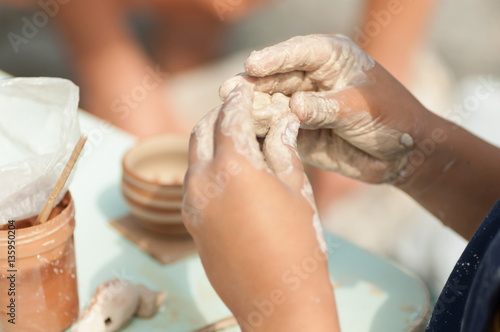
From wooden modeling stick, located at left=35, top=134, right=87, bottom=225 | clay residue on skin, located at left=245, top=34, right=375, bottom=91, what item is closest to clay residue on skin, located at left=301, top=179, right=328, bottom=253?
clay residue on skin, located at left=245, top=34, right=375, bottom=91

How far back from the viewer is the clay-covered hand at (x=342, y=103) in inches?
34.6

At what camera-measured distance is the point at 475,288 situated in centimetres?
71

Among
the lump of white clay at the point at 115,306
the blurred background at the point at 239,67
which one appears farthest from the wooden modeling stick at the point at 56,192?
the blurred background at the point at 239,67

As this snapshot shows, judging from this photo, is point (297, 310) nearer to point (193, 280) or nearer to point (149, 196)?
point (193, 280)

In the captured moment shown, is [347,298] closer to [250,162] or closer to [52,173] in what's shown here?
[250,162]

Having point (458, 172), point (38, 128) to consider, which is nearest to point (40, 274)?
point (38, 128)

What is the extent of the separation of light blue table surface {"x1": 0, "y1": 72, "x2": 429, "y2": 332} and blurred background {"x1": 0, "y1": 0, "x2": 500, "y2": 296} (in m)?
0.34

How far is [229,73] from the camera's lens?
285 cm

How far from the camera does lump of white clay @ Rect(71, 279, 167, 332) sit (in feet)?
2.76

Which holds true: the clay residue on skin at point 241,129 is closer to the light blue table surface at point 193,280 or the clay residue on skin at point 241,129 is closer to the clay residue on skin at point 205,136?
the clay residue on skin at point 205,136

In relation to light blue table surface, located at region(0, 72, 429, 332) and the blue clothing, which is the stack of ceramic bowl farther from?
the blue clothing

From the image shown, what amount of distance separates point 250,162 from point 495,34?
12.7ft

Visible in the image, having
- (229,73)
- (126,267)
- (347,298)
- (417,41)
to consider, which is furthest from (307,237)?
(229,73)

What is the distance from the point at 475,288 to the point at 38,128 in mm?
734
